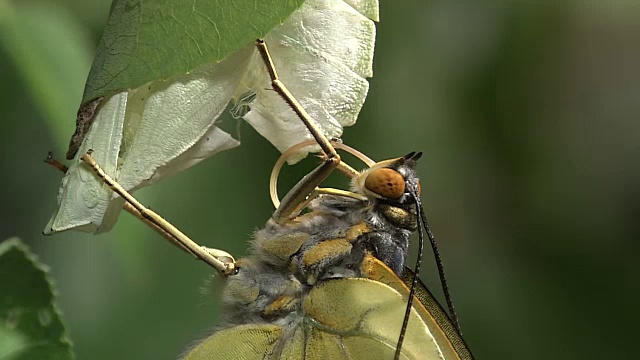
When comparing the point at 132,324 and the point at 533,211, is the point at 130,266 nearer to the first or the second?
the point at 132,324

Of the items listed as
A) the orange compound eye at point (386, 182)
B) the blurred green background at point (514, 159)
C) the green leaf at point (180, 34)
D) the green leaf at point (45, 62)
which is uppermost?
the green leaf at point (180, 34)

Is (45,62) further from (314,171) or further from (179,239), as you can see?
(314,171)

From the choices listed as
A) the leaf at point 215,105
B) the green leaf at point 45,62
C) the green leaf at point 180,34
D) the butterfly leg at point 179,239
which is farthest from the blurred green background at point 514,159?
the green leaf at point 180,34

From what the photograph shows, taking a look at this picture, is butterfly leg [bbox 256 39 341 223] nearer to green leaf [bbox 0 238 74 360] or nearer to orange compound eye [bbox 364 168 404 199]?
orange compound eye [bbox 364 168 404 199]

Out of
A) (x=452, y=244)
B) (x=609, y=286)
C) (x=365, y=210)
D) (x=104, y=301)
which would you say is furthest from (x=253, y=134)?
(x=609, y=286)

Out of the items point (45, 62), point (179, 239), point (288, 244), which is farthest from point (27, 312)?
point (45, 62)

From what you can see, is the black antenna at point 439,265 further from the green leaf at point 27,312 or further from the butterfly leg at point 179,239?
the green leaf at point 27,312

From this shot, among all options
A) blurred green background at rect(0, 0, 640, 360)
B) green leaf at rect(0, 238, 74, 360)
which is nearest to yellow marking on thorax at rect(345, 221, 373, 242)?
green leaf at rect(0, 238, 74, 360)
